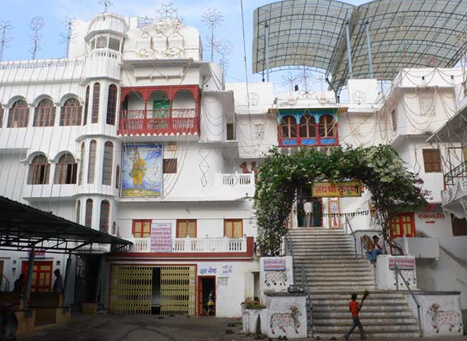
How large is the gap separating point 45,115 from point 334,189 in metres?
17.7

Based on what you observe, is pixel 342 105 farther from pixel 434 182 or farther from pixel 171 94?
pixel 171 94

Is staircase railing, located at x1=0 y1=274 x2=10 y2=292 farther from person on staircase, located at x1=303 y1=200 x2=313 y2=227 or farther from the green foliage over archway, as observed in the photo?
person on staircase, located at x1=303 y1=200 x2=313 y2=227

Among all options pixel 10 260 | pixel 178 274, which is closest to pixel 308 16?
pixel 178 274

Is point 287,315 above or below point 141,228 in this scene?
below


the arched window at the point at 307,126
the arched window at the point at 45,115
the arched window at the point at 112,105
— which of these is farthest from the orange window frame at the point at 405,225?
the arched window at the point at 45,115

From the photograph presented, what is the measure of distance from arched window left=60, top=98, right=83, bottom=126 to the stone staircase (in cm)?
1372

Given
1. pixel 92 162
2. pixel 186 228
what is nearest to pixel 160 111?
pixel 92 162

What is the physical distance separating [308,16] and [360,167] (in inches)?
683

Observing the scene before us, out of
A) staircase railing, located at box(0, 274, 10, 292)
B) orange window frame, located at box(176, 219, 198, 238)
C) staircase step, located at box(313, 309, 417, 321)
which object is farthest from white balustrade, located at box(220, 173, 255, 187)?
staircase railing, located at box(0, 274, 10, 292)

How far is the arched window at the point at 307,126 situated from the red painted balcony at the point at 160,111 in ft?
22.9

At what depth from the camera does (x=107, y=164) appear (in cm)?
2372

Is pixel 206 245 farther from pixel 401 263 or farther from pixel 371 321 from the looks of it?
pixel 371 321

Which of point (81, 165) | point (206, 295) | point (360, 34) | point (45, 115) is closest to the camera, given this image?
point (206, 295)

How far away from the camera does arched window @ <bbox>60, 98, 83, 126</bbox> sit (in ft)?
82.4
